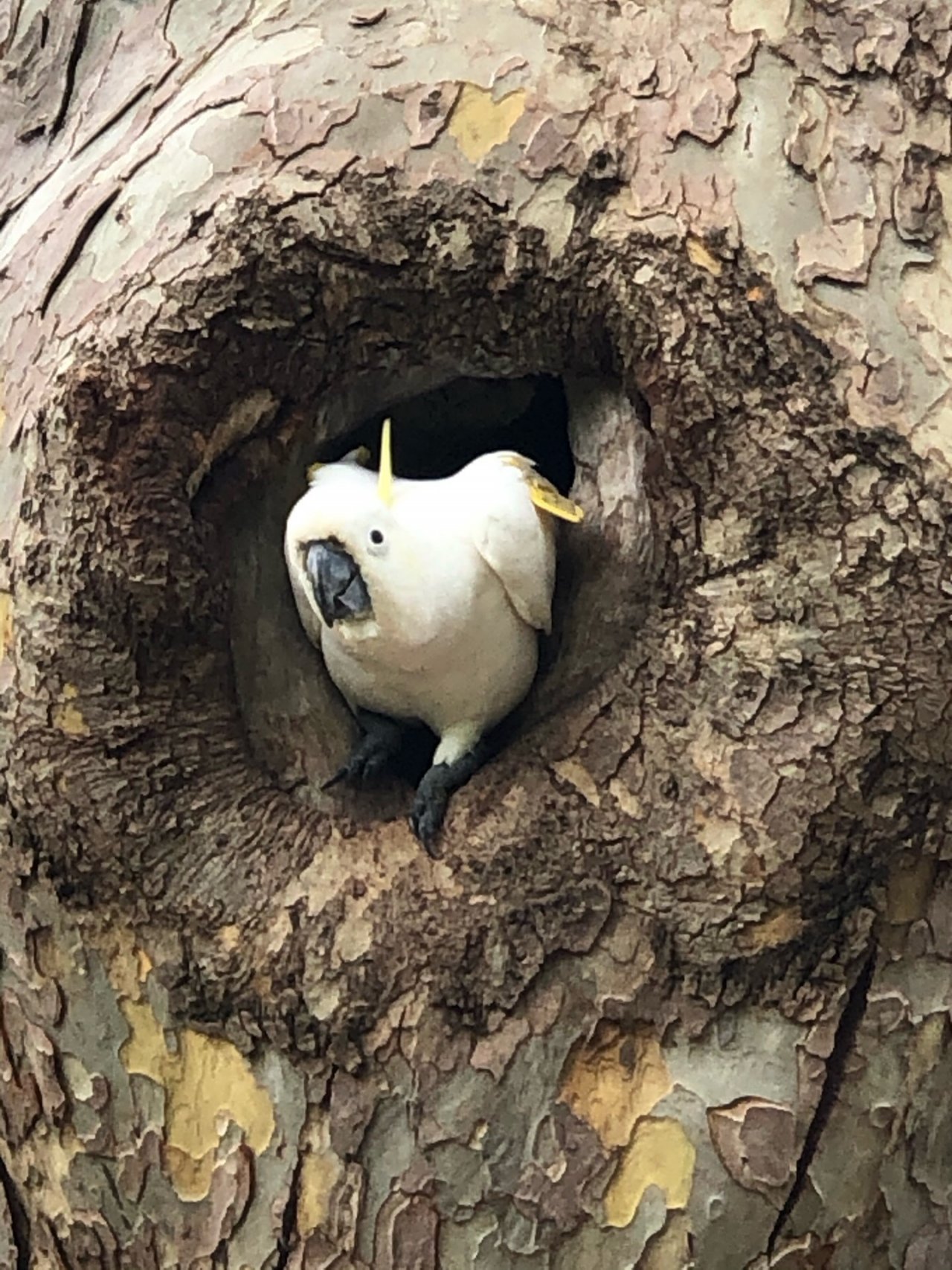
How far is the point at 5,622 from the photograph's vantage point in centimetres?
107

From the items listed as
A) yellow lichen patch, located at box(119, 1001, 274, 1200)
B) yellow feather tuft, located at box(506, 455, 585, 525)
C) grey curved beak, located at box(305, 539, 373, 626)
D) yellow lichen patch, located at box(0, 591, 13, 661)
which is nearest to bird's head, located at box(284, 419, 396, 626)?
grey curved beak, located at box(305, 539, 373, 626)

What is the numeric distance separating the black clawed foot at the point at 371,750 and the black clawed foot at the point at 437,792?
4 cm

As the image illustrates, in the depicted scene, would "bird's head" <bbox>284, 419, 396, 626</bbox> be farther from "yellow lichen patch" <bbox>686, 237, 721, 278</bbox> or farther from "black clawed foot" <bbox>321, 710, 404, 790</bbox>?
"yellow lichen patch" <bbox>686, 237, 721, 278</bbox>

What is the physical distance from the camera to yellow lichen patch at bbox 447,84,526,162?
106 cm

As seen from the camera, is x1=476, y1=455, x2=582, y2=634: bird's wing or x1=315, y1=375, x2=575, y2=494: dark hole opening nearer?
x1=476, y1=455, x2=582, y2=634: bird's wing

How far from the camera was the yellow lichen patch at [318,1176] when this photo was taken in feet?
3.43

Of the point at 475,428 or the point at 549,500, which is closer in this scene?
the point at 549,500

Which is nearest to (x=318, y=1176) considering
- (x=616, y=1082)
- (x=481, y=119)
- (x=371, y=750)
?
(x=616, y=1082)

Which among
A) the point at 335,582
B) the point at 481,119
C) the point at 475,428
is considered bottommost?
the point at 475,428

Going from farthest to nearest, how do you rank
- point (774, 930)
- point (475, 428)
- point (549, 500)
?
point (475, 428) < point (549, 500) < point (774, 930)

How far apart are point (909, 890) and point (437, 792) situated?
368mm

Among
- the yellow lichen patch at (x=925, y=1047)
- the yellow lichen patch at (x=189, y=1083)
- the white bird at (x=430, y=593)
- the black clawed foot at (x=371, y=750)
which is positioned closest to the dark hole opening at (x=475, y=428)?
the white bird at (x=430, y=593)

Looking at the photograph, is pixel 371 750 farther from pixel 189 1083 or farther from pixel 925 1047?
pixel 925 1047

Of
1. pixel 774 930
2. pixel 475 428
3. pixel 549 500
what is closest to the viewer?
pixel 774 930
